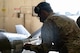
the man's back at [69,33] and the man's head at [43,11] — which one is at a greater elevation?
the man's head at [43,11]

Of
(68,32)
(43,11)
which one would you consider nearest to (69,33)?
(68,32)

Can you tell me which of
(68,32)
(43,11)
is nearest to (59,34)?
(68,32)

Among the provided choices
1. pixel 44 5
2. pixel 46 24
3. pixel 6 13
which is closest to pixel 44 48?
pixel 46 24

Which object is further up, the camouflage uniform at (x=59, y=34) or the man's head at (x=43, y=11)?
the man's head at (x=43, y=11)

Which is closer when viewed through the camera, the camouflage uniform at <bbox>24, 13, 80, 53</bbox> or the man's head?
the camouflage uniform at <bbox>24, 13, 80, 53</bbox>

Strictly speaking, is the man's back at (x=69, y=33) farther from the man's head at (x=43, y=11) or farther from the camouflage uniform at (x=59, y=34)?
the man's head at (x=43, y=11)

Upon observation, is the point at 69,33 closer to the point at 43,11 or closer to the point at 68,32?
the point at 68,32

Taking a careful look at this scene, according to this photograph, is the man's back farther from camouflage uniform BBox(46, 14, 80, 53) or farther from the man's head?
the man's head

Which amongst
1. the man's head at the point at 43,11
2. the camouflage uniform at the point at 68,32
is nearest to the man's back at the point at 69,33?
the camouflage uniform at the point at 68,32

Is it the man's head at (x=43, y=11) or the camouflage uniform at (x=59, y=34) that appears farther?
the man's head at (x=43, y=11)

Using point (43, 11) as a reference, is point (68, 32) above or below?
below

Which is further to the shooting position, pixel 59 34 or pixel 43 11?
pixel 43 11

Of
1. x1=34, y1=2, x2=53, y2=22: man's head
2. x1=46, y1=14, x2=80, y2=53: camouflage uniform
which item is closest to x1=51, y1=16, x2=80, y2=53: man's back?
x1=46, y1=14, x2=80, y2=53: camouflage uniform

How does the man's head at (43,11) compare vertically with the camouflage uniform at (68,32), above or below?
above
